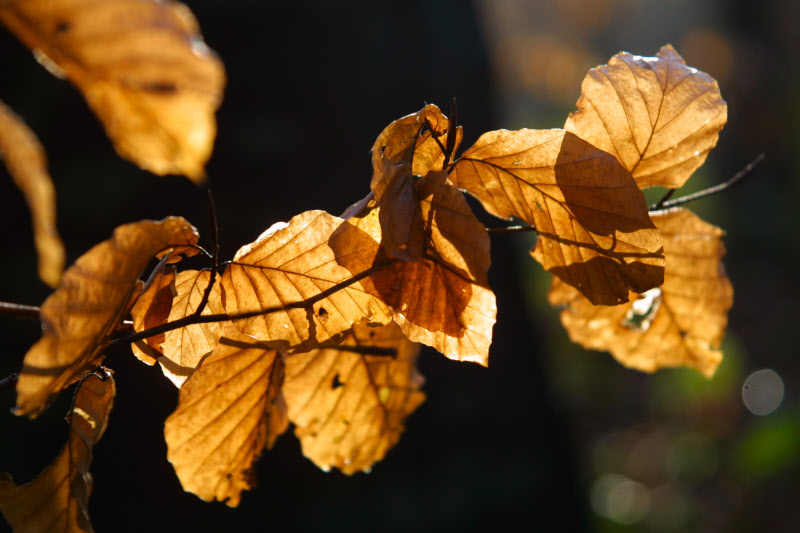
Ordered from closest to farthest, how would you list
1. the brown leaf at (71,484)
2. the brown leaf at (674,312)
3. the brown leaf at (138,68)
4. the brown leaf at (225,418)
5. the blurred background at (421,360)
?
1. the brown leaf at (138,68)
2. the brown leaf at (71,484)
3. the brown leaf at (225,418)
4. the brown leaf at (674,312)
5. the blurred background at (421,360)

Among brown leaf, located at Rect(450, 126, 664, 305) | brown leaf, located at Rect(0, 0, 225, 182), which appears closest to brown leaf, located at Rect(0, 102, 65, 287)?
brown leaf, located at Rect(0, 0, 225, 182)

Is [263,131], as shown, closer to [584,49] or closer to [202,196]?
[202,196]

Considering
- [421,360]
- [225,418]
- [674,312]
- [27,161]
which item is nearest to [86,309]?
[27,161]

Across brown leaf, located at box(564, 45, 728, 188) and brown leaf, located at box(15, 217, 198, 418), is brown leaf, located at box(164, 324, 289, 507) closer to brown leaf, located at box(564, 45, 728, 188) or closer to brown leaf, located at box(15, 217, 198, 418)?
brown leaf, located at box(15, 217, 198, 418)

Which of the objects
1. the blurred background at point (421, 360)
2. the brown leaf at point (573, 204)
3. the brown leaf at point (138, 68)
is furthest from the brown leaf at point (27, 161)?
the blurred background at point (421, 360)

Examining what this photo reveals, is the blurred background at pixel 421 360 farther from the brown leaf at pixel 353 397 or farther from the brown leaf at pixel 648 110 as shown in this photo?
the brown leaf at pixel 648 110

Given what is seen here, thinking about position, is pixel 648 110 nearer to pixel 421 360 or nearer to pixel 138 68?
pixel 138 68

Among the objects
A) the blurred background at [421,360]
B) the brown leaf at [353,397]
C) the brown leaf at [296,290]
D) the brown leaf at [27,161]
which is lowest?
the blurred background at [421,360]
